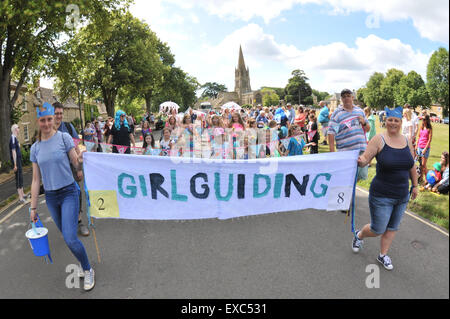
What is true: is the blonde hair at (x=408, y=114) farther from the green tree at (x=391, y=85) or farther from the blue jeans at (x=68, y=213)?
the green tree at (x=391, y=85)

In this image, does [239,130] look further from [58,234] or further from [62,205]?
[62,205]

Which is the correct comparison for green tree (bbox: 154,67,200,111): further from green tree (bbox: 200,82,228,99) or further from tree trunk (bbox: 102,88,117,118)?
green tree (bbox: 200,82,228,99)

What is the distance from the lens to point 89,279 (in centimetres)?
358

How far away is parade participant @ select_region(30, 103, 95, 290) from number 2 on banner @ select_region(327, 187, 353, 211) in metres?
3.69

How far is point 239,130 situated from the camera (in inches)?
368

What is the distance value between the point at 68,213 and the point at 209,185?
1.96 m

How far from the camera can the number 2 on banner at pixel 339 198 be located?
4656mm

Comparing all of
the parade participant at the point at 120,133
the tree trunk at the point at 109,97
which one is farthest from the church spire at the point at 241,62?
the parade participant at the point at 120,133

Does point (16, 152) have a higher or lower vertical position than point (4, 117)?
lower

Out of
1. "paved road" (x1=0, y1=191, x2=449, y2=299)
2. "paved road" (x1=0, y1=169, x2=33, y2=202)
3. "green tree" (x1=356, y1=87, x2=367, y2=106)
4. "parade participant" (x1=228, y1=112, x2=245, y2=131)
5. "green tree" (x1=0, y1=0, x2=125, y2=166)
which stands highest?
"green tree" (x1=356, y1=87, x2=367, y2=106)

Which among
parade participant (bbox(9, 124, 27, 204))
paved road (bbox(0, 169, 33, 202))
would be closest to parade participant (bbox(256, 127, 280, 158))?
parade participant (bbox(9, 124, 27, 204))

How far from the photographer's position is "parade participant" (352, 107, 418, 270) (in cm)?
350

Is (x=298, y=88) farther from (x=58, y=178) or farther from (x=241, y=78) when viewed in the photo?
(x=58, y=178)

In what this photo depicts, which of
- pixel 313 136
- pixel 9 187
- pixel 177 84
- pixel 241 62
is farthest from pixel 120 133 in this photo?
pixel 241 62
